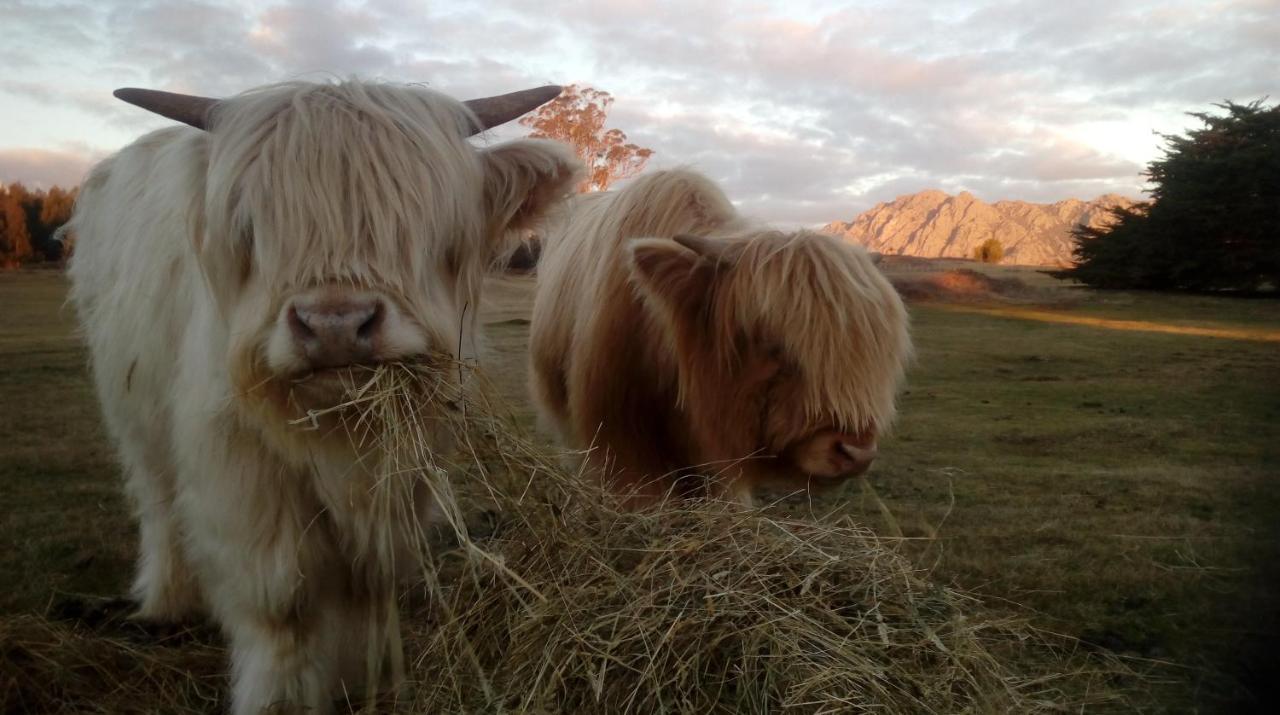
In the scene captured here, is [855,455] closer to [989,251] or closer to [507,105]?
[507,105]

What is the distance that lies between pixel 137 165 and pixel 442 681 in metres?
3.25

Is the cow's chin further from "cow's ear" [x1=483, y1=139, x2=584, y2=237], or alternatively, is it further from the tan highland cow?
the tan highland cow

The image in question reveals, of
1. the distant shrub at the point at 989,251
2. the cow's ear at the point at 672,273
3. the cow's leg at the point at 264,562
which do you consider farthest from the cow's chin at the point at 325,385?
the distant shrub at the point at 989,251

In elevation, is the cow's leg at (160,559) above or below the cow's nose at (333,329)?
below

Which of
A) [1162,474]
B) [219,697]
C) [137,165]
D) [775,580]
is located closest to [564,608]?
[775,580]

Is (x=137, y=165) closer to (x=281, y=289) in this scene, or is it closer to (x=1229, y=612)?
(x=281, y=289)

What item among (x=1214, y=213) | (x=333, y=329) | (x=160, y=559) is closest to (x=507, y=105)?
(x=333, y=329)

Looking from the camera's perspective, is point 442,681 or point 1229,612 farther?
point 1229,612

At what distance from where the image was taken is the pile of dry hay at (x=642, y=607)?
6.93ft

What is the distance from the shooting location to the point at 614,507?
2943mm

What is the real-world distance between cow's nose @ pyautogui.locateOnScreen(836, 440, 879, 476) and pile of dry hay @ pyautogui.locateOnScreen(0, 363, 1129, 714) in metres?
0.61

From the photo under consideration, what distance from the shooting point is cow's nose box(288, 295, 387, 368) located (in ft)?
7.39

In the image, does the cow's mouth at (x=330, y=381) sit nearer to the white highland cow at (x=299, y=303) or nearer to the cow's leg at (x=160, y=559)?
the white highland cow at (x=299, y=303)

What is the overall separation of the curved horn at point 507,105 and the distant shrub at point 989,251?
30.0 meters
